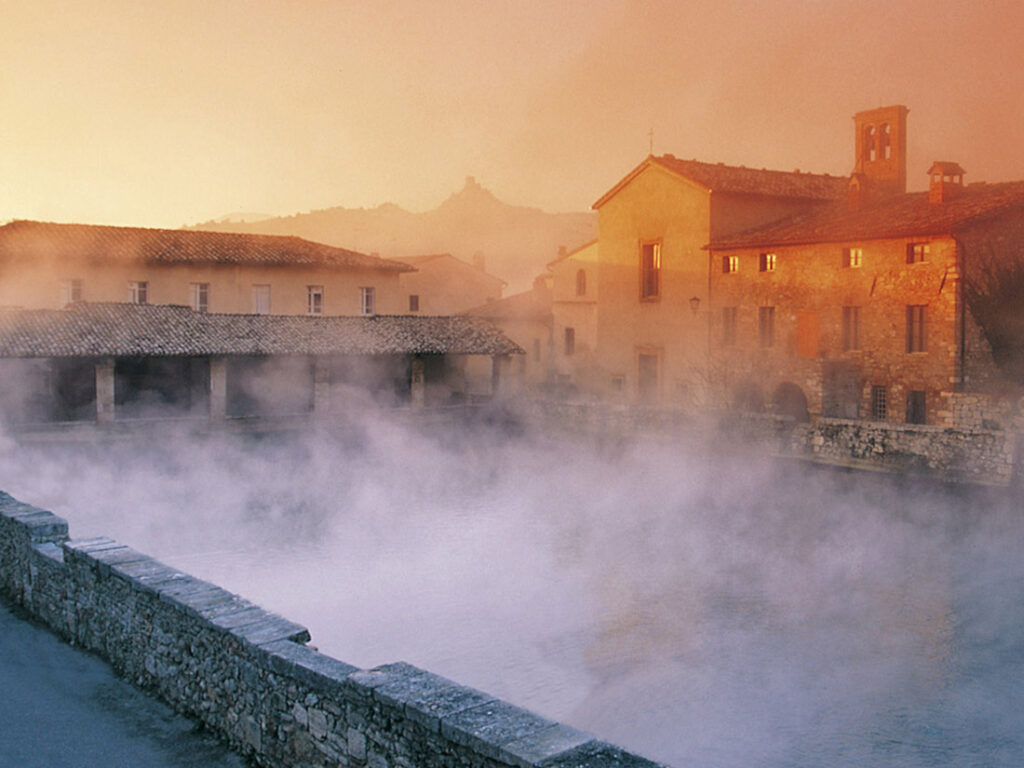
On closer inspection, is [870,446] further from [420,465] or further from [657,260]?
[657,260]

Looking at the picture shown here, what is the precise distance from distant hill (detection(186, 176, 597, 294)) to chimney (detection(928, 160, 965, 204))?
94.9m

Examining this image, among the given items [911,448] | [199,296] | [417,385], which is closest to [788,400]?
[911,448]

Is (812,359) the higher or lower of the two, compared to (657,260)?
lower

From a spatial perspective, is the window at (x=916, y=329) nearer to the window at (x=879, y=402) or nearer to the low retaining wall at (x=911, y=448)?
the window at (x=879, y=402)

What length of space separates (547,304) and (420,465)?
60.4 ft

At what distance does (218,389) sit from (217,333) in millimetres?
1759

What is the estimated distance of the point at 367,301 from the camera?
1346 inches

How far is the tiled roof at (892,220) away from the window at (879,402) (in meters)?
3.72

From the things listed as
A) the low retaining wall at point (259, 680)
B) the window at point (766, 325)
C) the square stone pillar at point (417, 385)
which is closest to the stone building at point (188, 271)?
the square stone pillar at point (417, 385)

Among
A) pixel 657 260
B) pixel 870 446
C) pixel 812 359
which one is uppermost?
pixel 657 260

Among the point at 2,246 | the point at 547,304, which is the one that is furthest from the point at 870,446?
the point at 2,246

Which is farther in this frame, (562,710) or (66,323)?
(66,323)

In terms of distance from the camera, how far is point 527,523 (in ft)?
54.9

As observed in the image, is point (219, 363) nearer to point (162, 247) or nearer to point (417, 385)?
point (417, 385)
